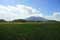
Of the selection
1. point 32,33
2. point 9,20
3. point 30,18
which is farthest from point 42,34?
point 9,20

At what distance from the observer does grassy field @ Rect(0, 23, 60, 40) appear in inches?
160

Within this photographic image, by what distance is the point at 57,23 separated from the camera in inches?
178

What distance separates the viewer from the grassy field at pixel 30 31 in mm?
4074

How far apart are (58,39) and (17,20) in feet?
4.14

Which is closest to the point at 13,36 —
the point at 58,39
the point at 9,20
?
Result: the point at 9,20

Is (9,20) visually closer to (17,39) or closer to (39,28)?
(17,39)

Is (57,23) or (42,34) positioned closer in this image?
(42,34)

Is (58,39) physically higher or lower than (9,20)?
lower

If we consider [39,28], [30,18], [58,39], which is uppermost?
[30,18]

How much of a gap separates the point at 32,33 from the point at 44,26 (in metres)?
0.48

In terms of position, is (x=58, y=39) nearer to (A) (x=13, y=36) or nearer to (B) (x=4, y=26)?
(A) (x=13, y=36)

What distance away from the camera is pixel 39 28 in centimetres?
441

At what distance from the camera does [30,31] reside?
424cm

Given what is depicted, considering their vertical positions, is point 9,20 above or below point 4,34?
above
